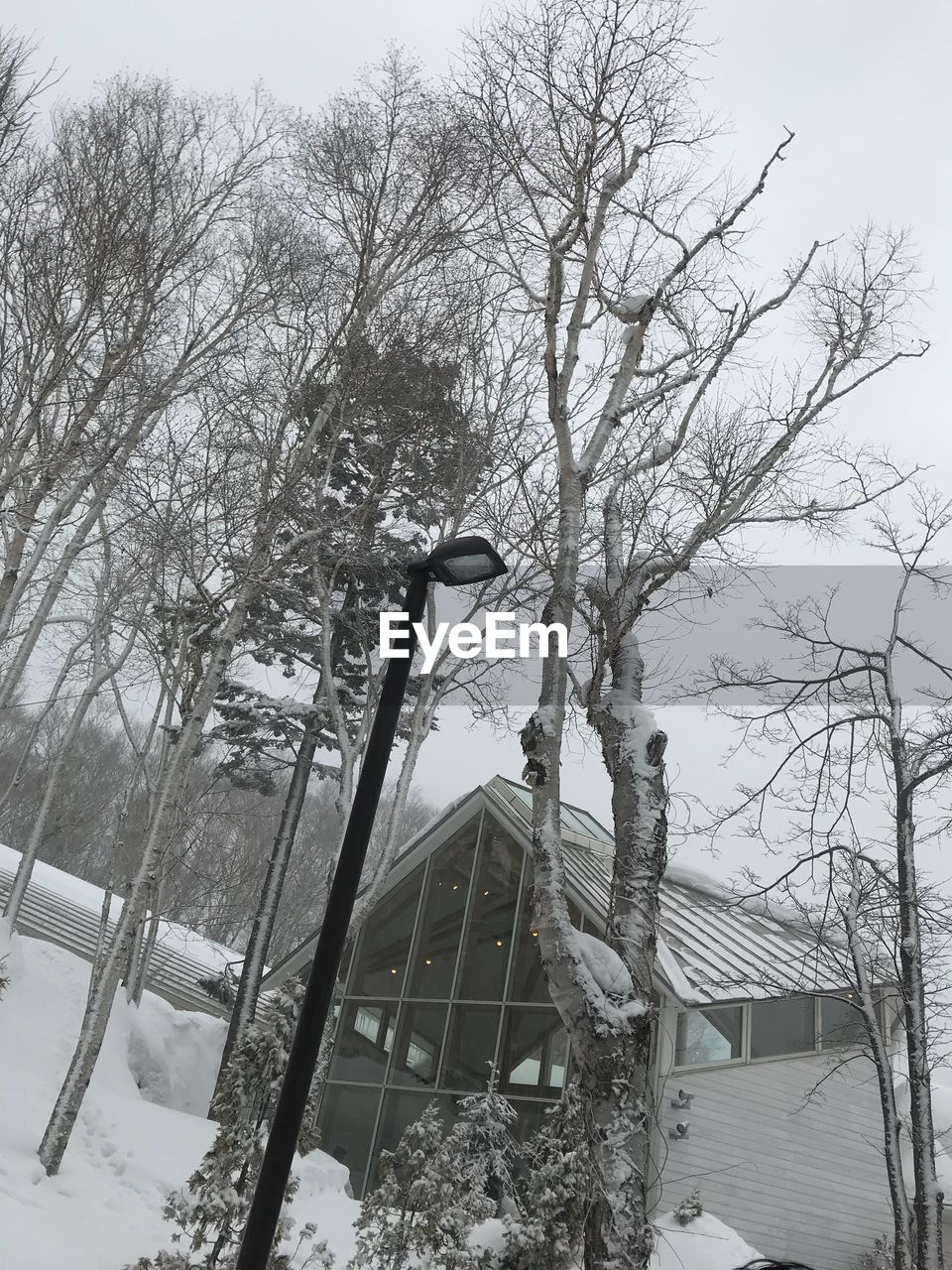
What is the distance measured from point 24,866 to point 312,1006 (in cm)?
1409

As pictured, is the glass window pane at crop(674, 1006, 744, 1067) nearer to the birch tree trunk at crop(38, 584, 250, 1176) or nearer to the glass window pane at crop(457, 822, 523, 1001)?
the glass window pane at crop(457, 822, 523, 1001)

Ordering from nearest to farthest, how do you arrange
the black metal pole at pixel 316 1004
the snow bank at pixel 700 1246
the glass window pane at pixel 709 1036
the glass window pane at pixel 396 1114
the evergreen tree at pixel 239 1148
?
the black metal pole at pixel 316 1004
the evergreen tree at pixel 239 1148
the snow bank at pixel 700 1246
the glass window pane at pixel 709 1036
the glass window pane at pixel 396 1114

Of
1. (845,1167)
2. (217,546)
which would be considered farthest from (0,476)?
(845,1167)

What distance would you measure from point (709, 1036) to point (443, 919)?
458cm

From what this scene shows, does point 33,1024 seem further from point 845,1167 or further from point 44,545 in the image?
point 845,1167

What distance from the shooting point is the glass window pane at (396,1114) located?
14.3 meters

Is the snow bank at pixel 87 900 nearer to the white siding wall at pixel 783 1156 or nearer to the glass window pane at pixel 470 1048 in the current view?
the glass window pane at pixel 470 1048

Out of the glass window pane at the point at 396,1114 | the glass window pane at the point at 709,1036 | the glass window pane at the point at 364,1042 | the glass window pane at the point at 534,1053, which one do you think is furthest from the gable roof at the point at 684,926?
the glass window pane at the point at 396,1114

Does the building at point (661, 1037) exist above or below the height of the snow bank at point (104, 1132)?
above

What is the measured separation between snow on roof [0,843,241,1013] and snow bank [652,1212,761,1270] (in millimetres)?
10244

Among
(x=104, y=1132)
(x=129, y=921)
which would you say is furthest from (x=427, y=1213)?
(x=104, y=1132)

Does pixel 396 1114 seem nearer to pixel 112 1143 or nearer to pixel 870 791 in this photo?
pixel 112 1143

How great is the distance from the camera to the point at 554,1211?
834cm

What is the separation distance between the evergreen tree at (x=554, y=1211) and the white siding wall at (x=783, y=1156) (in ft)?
10.9
